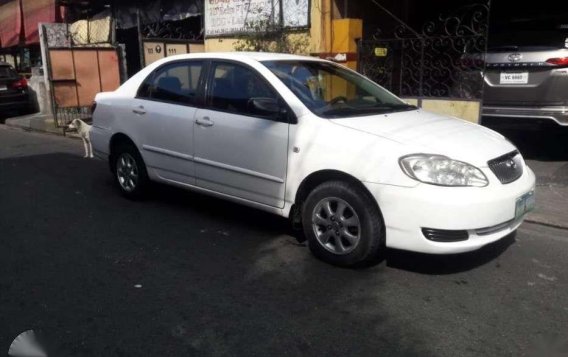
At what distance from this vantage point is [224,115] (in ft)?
15.5

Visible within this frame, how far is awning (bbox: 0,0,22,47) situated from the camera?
17312 millimetres

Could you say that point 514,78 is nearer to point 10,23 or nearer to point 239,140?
point 239,140

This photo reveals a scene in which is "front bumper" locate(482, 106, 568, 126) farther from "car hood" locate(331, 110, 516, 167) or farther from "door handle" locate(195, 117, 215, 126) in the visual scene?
"door handle" locate(195, 117, 215, 126)

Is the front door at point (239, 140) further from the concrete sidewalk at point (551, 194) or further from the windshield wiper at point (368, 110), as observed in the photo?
the concrete sidewalk at point (551, 194)

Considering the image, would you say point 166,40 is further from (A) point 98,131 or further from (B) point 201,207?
(B) point 201,207

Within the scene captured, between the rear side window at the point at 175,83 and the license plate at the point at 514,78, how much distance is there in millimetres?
4170

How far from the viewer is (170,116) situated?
5.21 m

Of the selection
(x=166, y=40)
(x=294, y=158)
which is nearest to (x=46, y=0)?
(x=166, y=40)

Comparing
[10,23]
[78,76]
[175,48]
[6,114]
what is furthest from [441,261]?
[10,23]

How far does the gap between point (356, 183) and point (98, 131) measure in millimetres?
3541

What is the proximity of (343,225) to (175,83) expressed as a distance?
2.39 metres

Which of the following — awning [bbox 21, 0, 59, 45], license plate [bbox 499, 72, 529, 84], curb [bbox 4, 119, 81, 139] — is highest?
awning [bbox 21, 0, 59, 45]

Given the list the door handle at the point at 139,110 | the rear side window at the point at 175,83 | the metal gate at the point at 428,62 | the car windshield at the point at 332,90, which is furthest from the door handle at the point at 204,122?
the metal gate at the point at 428,62

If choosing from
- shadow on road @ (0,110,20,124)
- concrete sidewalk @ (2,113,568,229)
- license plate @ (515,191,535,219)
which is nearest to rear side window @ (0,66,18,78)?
shadow on road @ (0,110,20,124)
